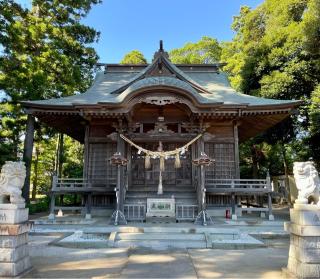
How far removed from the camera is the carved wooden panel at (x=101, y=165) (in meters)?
13.3

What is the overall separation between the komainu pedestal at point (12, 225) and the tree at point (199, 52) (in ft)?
122

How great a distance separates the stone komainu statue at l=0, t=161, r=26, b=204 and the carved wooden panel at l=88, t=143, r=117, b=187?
7588 millimetres

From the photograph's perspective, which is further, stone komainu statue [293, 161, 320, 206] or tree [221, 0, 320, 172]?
tree [221, 0, 320, 172]

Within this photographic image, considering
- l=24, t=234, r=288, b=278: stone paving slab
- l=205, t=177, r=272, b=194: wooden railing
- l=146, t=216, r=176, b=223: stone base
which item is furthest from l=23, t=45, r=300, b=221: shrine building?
l=24, t=234, r=288, b=278: stone paving slab

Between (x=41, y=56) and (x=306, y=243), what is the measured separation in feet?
56.3

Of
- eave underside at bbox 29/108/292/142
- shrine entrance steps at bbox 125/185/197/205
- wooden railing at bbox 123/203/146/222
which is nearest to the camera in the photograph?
wooden railing at bbox 123/203/146/222

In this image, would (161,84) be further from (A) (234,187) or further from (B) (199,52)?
(B) (199,52)

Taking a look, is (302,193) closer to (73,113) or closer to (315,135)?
(73,113)

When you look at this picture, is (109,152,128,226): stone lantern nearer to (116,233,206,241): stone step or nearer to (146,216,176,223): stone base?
(146,216,176,223): stone base

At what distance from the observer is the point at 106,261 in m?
6.57

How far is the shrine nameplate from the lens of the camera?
36.4 ft

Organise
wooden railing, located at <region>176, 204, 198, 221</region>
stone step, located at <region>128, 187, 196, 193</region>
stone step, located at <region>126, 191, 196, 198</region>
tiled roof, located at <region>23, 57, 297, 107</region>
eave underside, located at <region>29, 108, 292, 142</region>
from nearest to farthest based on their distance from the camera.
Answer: wooden railing, located at <region>176, 204, 198, 221</region>, tiled roof, located at <region>23, 57, 297, 107</region>, eave underside, located at <region>29, 108, 292, 142</region>, stone step, located at <region>126, 191, 196, 198</region>, stone step, located at <region>128, 187, 196, 193</region>

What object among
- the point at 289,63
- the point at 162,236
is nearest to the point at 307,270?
the point at 162,236

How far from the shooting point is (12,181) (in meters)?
5.57
